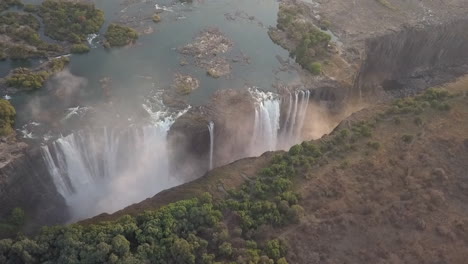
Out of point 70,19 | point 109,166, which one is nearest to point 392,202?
point 109,166

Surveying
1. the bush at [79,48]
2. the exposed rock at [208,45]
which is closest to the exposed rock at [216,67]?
the exposed rock at [208,45]

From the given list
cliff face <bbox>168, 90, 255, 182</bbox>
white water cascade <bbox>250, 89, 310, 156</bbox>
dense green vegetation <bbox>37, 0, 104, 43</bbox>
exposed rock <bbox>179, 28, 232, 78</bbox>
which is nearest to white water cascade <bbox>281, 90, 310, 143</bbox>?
white water cascade <bbox>250, 89, 310, 156</bbox>

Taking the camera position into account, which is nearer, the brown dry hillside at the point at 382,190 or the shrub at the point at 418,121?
the brown dry hillside at the point at 382,190

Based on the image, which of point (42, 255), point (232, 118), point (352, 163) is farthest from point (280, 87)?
point (42, 255)

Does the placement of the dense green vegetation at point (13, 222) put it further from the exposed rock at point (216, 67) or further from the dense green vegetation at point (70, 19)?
the exposed rock at point (216, 67)

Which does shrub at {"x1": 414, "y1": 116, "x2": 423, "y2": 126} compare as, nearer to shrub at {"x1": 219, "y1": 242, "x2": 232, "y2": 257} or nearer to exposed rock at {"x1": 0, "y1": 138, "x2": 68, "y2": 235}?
shrub at {"x1": 219, "y1": 242, "x2": 232, "y2": 257}
